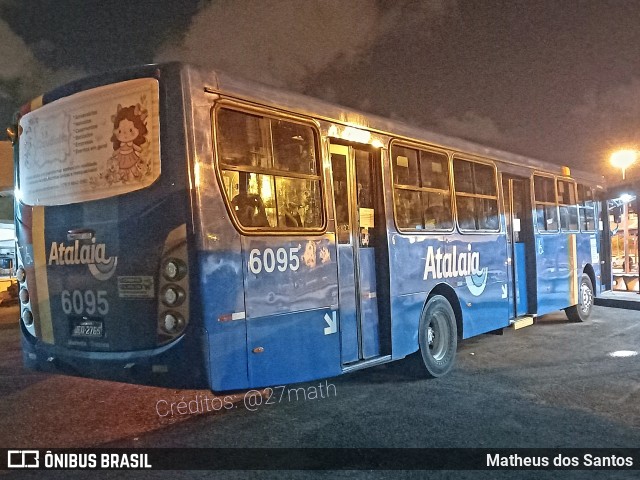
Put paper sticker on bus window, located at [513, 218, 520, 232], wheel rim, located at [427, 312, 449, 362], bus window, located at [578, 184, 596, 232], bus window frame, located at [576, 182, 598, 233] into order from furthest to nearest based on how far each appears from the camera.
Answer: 1. bus window, located at [578, 184, 596, 232]
2. bus window frame, located at [576, 182, 598, 233]
3. paper sticker on bus window, located at [513, 218, 520, 232]
4. wheel rim, located at [427, 312, 449, 362]

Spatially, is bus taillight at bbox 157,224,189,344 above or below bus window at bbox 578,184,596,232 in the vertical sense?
below

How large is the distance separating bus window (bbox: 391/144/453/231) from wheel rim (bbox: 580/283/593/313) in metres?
5.44

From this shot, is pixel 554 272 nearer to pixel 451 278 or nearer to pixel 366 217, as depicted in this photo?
pixel 451 278

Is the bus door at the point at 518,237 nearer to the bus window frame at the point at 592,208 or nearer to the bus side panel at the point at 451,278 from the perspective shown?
the bus side panel at the point at 451,278

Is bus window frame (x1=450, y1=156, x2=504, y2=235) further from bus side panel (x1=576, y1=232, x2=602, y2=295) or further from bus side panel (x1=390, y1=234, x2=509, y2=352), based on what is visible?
bus side panel (x1=576, y1=232, x2=602, y2=295)

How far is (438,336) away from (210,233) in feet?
12.8

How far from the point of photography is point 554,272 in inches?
407

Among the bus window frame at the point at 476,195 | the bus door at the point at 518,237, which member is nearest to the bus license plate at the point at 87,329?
the bus window frame at the point at 476,195

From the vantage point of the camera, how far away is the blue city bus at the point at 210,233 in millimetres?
4418

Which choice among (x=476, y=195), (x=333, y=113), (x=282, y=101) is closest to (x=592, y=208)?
(x=476, y=195)

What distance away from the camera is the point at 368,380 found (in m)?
7.04

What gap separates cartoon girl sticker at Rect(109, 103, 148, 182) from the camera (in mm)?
4578

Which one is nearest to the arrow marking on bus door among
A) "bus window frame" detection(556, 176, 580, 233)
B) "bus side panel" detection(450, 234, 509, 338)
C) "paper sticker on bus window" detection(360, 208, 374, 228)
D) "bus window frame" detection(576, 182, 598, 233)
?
"paper sticker on bus window" detection(360, 208, 374, 228)

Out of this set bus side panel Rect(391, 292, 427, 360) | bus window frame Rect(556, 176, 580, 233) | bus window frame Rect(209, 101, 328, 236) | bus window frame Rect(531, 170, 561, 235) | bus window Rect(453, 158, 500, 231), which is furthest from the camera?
bus window frame Rect(556, 176, 580, 233)
